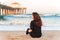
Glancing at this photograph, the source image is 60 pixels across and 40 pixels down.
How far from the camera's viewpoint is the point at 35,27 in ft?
9.07

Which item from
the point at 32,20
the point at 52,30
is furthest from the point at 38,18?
the point at 52,30

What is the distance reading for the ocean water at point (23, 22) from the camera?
2.86 metres

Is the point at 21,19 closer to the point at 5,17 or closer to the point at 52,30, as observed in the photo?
the point at 5,17

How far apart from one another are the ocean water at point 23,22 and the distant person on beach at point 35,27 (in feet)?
0.37

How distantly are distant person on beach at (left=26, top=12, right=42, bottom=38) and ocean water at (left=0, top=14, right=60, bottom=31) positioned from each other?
0.11 meters

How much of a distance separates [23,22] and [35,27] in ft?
0.76

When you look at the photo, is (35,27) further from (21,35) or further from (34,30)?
(21,35)

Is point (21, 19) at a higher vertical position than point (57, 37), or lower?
higher

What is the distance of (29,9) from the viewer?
2869 millimetres

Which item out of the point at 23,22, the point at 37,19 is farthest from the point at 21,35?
the point at 37,19

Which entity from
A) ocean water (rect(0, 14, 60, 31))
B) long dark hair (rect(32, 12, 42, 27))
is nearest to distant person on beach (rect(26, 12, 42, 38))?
long dark hair (rect(32, 12, 42, 27))

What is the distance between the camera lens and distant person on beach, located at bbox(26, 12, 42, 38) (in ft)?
8.98

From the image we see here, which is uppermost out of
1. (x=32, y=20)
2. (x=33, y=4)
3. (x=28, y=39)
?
(x=33, y=4)

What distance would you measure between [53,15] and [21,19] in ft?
1.68
